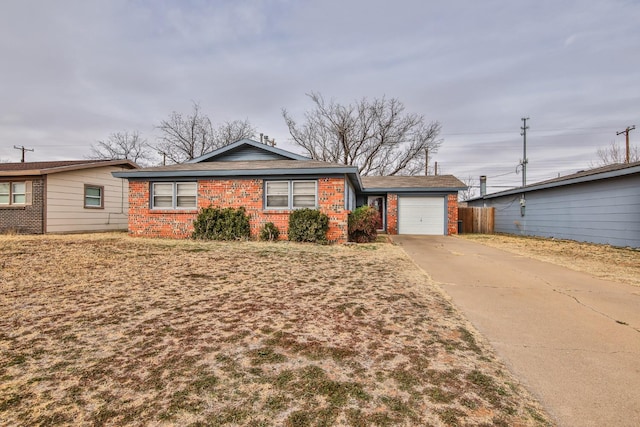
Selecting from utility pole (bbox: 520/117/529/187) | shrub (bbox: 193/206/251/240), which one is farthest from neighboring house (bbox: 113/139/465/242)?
utility pole (bbox: 520/117/529/187)

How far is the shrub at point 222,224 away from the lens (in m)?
11.6

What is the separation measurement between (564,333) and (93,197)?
61.1 feet

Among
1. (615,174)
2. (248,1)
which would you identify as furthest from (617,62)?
(248,1)

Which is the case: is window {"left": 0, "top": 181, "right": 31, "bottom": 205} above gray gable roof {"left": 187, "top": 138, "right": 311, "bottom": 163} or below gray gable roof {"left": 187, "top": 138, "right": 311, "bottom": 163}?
below

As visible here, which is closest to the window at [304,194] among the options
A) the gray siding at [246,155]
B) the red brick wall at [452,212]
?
the gray siding at [246,155]

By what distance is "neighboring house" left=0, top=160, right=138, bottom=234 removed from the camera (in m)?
13.2

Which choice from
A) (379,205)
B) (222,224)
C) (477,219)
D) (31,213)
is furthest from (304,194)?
(477,219)

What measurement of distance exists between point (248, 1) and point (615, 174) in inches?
566

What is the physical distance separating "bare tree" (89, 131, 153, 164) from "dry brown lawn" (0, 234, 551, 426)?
3650 cm

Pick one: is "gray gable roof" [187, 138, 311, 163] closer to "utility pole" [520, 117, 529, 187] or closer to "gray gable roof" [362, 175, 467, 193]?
"gray gable roof" [362, 175, 467, 193]

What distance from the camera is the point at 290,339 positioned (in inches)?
115

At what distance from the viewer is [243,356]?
8.41ft

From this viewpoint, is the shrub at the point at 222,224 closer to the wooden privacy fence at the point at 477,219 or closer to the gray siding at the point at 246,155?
the gray siding at the point at 246,155

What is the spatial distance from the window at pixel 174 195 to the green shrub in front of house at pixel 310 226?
4.45m
